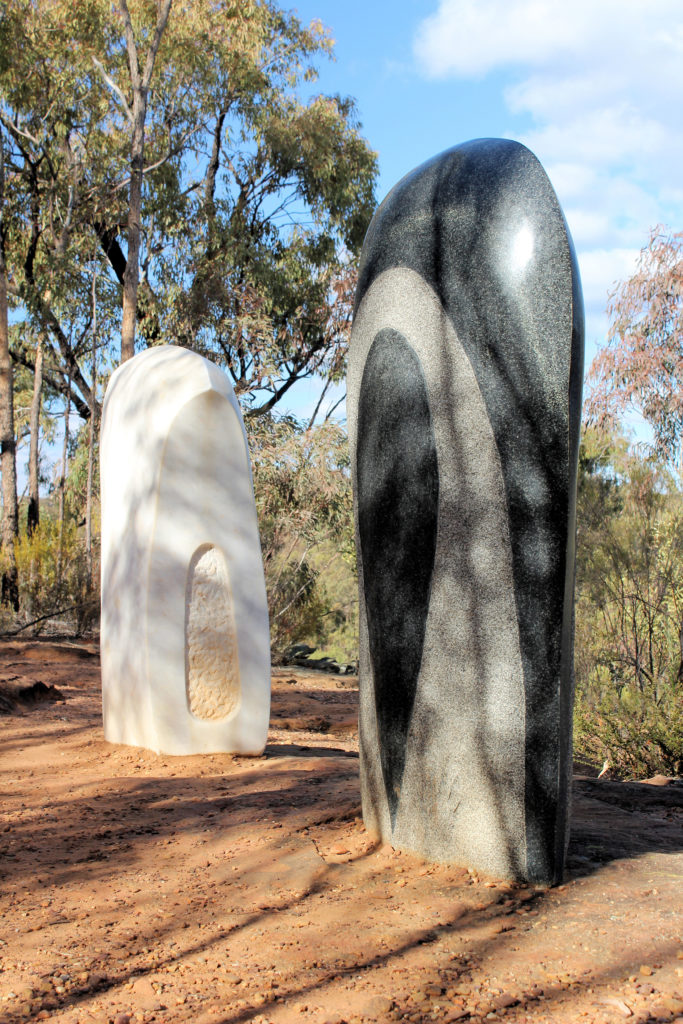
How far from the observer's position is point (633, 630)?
828 centimetres

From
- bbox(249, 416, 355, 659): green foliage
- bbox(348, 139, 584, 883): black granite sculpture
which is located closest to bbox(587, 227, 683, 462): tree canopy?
bbox(249, 416, 355, 659): green foliage

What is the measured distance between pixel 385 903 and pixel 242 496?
8.75 feet

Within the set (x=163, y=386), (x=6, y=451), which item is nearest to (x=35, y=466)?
(x=6, y=451)

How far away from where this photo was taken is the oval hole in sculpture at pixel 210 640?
197 inches

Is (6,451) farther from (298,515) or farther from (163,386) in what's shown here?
(163,386)

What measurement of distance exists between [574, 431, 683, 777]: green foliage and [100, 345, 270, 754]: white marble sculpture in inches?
115

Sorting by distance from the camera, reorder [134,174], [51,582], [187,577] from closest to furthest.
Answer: [187,577]
[51,582]
[134,174]

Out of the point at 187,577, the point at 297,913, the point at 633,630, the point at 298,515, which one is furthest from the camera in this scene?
the point at 298,515

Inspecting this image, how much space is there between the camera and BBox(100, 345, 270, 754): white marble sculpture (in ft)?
16.3

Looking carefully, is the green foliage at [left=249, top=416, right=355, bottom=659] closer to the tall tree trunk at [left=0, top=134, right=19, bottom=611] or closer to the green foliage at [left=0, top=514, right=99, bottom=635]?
the green foliage at [left=0, top=514, right=99, bottom=635]

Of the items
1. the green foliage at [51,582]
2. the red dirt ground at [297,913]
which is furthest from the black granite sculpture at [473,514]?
the green foliage at [51,582]

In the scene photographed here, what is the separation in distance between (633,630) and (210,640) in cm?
464

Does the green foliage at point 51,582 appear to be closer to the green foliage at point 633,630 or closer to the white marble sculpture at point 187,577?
the green foliage at point 633,630

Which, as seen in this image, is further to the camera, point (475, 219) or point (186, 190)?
point (186, 190)
